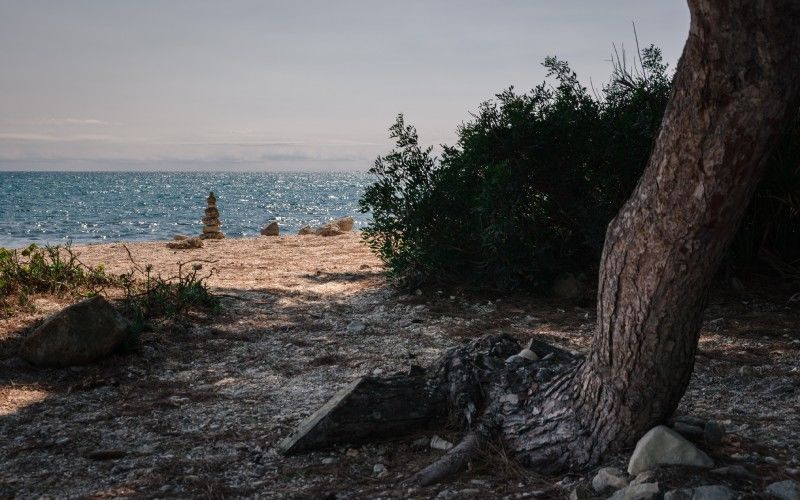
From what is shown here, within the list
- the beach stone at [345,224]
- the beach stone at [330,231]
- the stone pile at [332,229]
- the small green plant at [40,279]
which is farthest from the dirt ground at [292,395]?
the beach stone at [345,224]

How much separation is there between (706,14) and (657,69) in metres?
6.51

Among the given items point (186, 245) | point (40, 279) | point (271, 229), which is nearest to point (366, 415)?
point (40, 279)

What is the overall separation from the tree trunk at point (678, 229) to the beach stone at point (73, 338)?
4.41 meters

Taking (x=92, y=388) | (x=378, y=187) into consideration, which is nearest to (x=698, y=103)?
(x=92, y=388)

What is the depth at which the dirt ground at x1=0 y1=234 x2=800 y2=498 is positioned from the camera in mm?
3863

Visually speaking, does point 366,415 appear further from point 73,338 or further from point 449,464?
point 73,338

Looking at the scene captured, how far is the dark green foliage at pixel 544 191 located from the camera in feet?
27.8

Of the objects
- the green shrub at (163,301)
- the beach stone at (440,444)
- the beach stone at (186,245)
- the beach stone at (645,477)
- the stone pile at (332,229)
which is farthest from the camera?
the stone pile at (332,229)

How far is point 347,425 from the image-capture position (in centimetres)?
438

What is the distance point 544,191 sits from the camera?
8883 mm

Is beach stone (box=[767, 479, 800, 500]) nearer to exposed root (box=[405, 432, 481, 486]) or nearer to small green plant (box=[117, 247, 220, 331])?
exposed root (box=[405, 432, 481, 486])

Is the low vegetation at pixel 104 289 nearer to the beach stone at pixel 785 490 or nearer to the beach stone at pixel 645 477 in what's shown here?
the beach stone at pixel 645 477

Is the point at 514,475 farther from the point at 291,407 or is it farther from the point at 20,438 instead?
the point at 20,438

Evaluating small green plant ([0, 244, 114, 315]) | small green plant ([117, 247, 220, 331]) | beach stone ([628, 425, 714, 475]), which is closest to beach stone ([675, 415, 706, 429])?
beach stone ([628, 425, 714, 475])
